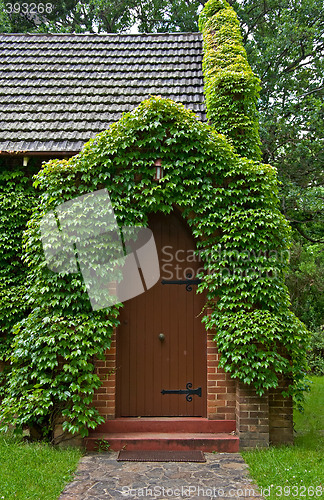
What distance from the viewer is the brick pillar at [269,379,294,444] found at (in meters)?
5.82

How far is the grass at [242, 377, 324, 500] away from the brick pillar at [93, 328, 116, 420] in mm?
1740

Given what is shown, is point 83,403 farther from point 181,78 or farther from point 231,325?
point 181,78

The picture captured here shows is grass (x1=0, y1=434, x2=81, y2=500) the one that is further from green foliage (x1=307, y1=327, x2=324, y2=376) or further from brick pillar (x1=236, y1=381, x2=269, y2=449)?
green foliage (x1=307, y1=327, x2=324, y2=376)

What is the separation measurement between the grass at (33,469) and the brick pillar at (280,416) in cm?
248

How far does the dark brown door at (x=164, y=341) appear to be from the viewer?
6.09m

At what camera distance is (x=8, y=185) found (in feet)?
21.7

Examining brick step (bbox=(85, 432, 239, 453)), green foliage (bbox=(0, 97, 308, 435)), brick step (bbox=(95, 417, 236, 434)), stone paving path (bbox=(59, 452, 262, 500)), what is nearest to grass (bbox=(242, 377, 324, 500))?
stone paving path (bbox=(59, 452, 262, 500))

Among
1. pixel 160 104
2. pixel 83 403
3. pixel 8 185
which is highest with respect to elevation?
pixel 160 104

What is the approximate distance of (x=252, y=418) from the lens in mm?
5582

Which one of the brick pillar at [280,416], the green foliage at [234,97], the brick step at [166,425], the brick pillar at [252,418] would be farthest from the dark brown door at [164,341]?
the green foliage at [234,97]

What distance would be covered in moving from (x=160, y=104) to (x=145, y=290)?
249cm

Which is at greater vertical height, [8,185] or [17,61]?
[17,61]

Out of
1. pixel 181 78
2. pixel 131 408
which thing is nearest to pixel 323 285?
pixel 181 78

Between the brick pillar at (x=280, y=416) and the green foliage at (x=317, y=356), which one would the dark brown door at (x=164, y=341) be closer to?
the brick pillar at (x=280, y=416)
